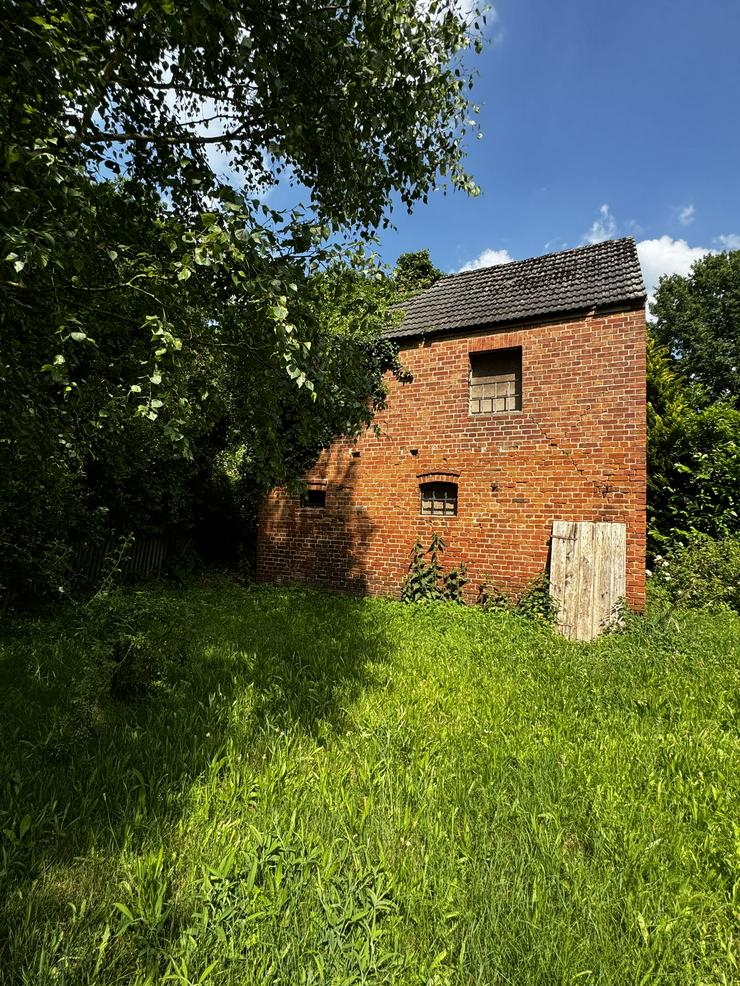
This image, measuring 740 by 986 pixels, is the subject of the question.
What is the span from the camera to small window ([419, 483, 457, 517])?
862 cm

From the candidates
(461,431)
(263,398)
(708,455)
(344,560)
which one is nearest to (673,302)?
→ (708,455)

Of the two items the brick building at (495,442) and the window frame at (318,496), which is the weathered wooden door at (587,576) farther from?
the window frame at (318,496)

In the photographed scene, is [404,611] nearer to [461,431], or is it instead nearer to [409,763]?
[461,431]

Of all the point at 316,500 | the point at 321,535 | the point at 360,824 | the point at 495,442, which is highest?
the point at 495,442

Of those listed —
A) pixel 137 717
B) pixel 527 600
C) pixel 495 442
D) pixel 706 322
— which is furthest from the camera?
pixel 706 322

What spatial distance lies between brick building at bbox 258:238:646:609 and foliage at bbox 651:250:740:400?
16194mm

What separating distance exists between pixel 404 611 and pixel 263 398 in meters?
4.91

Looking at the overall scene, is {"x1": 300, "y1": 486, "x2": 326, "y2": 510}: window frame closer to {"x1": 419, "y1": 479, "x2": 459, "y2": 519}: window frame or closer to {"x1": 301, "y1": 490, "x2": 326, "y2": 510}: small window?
{"x1": 301, "y1": 490, "x2": 326, "y2": 510}: small window

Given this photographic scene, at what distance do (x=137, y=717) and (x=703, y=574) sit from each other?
8.83 m

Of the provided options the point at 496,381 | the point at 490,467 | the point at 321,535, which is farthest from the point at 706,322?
the point at 321,535

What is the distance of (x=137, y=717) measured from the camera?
3.40m

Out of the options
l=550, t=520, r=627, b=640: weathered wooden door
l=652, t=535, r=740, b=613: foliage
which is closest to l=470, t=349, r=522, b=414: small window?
l=550, t=520, r=627, b=640: weathered wooden door

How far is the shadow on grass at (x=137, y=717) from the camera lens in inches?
89.7

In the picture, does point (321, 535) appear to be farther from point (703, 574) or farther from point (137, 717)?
point (703, 574)
